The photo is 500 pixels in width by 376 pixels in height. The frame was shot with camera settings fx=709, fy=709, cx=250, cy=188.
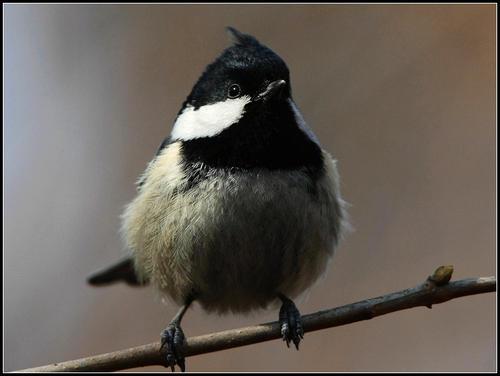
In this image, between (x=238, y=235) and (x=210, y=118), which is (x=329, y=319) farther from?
(x=210, y=118)

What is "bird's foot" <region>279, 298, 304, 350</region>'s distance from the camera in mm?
2848

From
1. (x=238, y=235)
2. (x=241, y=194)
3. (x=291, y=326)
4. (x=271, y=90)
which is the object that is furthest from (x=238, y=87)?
(x=291, y=326)

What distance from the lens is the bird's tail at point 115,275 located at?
386 cm

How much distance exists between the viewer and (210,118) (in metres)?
2.99

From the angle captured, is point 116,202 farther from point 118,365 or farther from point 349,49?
point 118,365

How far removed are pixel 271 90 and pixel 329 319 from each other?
95 centimetres

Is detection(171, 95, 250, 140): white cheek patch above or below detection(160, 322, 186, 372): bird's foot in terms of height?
above

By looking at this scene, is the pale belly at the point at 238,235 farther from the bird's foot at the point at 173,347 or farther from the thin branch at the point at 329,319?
the thin branch at the point at 329,319

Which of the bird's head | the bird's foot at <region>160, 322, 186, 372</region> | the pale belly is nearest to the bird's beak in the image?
the bird's head

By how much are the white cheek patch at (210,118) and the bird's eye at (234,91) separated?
2 centimetres

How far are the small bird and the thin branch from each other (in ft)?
1.06

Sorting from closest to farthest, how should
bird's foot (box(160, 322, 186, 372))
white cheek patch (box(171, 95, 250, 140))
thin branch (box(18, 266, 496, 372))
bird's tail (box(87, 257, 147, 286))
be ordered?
thin branch (box(18, 266, 496, 372)) → bird's foot (box(160, 322, 186, 372)) → white cheek patch (box(171, 95, 250, 140)) → bird's tail (box(87, 257, 147, 286))

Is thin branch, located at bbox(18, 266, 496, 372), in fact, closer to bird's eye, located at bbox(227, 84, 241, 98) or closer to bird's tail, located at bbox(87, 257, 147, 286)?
bird's eye, located at bbox(227, 84, 241, 98)

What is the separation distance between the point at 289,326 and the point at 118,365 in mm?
806
